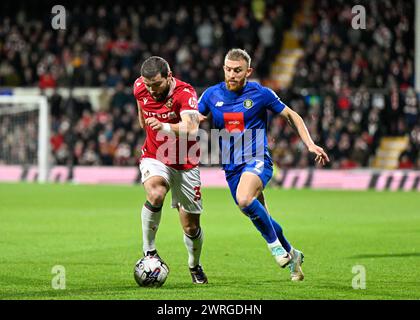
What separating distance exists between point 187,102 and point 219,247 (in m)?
4.27

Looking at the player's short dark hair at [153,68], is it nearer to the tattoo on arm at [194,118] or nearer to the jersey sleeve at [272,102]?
the tattoo on arm at [194,118]

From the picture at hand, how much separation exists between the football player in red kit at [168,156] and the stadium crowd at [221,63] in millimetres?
17306

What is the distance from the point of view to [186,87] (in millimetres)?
9836

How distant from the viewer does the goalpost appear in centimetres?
2900

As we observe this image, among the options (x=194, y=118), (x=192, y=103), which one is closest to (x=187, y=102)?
(x=192, y=103)

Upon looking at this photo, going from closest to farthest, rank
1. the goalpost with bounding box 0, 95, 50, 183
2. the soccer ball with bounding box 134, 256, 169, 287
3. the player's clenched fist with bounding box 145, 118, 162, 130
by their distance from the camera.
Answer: the player's clenched fist with bounding box 145, 118, 162, 130, the soccer ball with bounding box 134, 256, 169, 287, the goalpost with bounding box 0, 95, 50, 183

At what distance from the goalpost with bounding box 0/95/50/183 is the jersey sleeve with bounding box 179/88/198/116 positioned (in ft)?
64.4

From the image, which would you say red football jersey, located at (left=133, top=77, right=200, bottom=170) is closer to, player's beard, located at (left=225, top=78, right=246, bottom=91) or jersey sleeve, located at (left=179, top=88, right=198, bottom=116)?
jersey sleeve, located at (left=179, top=88, right=198, bottom=116)

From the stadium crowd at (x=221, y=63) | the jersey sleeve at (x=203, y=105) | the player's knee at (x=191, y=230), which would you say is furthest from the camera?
the stadium crowd at (x=221, y=63)

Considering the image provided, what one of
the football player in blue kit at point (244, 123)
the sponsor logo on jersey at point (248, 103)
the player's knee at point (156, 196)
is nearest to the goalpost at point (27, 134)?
the football player in blue kit at point (244, 123)

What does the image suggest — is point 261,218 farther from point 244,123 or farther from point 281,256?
point 244,123

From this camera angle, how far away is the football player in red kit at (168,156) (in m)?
9.56

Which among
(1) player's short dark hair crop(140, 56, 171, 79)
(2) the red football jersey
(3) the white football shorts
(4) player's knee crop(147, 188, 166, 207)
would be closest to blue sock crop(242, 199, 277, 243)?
(3) the white football shorts

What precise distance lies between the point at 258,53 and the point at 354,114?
5.39m
